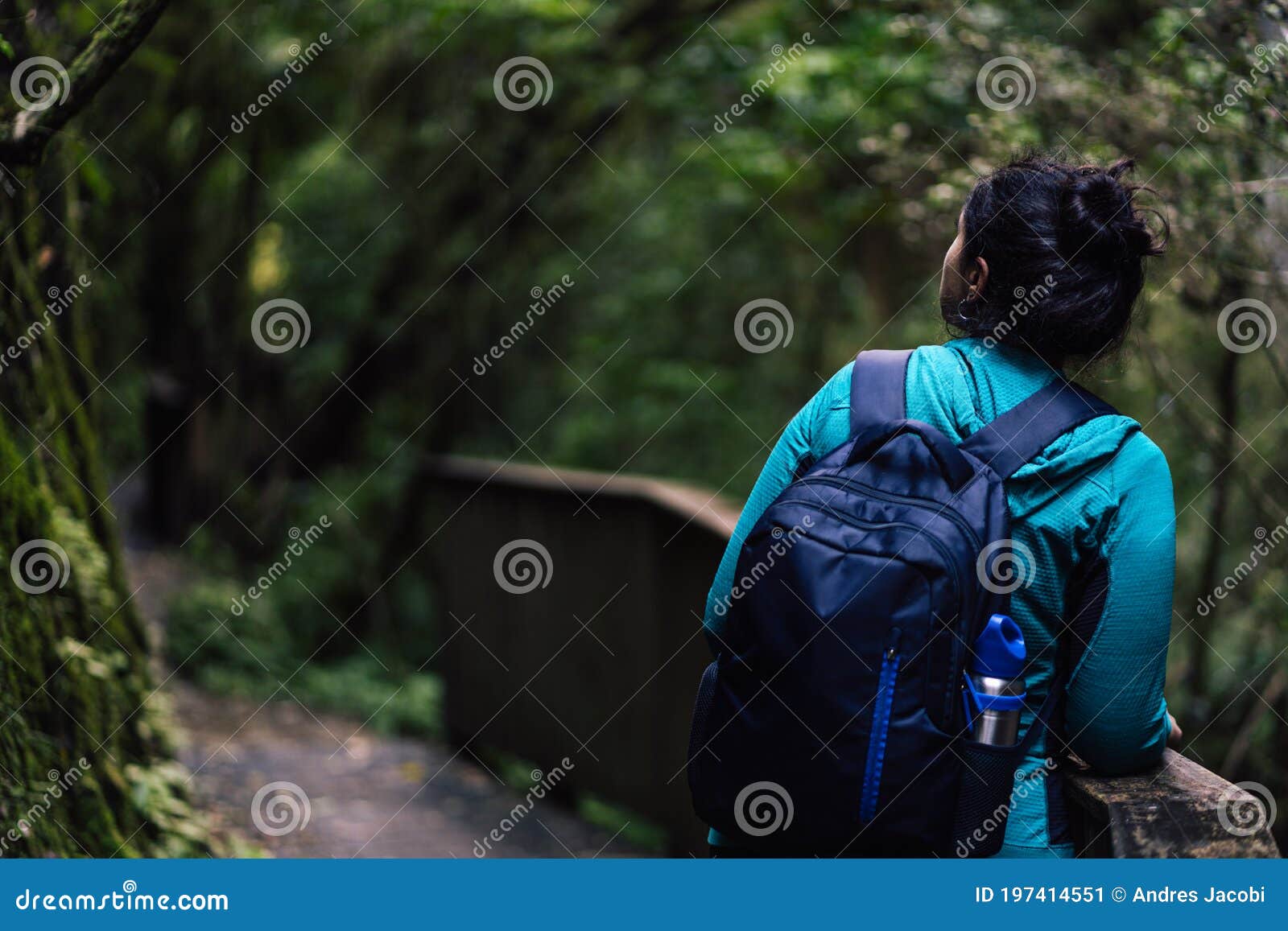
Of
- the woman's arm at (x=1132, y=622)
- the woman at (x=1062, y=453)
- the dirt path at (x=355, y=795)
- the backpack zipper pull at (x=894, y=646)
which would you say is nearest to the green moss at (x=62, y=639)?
the dirt path at (x=355, y=795)

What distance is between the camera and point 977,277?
1993 mm

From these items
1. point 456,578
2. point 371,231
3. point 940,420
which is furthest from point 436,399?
point 940,420

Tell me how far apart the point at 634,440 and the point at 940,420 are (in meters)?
11.0

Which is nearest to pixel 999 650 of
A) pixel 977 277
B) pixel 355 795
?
pixel 977 277

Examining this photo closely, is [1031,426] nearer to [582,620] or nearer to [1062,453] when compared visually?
[1062,453]

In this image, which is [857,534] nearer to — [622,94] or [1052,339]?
[1052,339]

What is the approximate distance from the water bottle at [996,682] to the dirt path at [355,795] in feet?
11.1

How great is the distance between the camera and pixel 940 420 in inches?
75.8

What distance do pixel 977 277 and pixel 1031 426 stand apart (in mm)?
267

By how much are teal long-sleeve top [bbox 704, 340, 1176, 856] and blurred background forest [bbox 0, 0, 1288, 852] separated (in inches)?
10.9

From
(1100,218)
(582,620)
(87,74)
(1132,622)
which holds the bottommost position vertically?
(582,620)

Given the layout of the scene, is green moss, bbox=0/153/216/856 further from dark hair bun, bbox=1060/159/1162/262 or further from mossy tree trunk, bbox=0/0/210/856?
dark hair bun, bbox=1060/159/1162/262

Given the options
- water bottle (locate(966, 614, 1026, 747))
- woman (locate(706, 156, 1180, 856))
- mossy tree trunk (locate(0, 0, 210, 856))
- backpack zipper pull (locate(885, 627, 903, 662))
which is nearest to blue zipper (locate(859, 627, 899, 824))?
backpack zipper pull (locate(885, 627, 903, 662))

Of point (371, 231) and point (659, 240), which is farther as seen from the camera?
point (659, 240)
